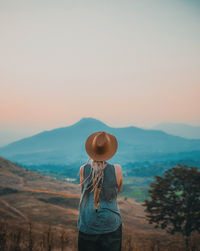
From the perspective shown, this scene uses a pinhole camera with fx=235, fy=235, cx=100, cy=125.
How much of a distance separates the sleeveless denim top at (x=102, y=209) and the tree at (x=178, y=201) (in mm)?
11873

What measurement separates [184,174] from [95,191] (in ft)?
41.3

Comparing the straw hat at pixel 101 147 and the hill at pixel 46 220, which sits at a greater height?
the straw hat at pixel 101 147

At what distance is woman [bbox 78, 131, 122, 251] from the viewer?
9.39 feet

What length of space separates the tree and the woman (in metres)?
11.9

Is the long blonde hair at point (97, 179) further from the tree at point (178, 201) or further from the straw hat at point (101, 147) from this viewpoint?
the tree at point (178, 201)

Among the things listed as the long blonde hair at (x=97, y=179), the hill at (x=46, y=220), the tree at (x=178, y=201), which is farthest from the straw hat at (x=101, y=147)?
the tree at (x=178, y=201)

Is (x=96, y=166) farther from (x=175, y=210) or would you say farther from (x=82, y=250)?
(x=175, y=210)

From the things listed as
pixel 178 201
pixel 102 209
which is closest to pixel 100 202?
pixel 102 209

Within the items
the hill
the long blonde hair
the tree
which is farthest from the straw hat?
the tree

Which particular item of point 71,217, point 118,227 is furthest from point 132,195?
point 118,227

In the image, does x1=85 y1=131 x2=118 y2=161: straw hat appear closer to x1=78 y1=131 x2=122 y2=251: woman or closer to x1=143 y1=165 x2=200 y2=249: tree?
x1=78 y1=131 x2=122 y2=251: woman

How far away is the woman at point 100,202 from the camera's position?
9.39 ft

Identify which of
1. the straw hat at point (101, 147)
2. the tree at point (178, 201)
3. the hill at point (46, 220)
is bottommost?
the hill at point (46, 220)

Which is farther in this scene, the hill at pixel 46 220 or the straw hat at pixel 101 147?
the hill at pixel 46 220
